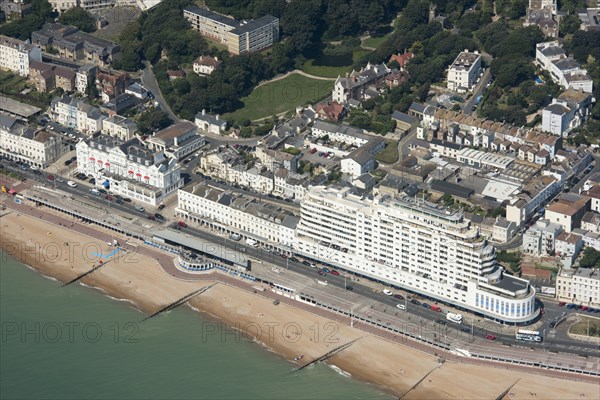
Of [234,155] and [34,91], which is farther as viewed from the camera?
[34,91]

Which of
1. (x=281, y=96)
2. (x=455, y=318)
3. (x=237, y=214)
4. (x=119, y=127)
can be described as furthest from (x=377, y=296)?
(x=281, y=96)

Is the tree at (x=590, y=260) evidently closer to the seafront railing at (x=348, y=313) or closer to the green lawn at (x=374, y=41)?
the seafront railing at (x=348, y=313)

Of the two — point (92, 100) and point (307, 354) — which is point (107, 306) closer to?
point (307, 354)

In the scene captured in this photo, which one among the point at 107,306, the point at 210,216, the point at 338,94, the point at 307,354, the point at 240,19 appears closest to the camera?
Answer: the point at 307,354

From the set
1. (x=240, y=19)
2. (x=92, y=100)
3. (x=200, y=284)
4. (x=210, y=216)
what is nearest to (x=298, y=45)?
(x=240, y=19)

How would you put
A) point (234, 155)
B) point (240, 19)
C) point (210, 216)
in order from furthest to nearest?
point (240, 19), point (234, 155), point (210, 216)

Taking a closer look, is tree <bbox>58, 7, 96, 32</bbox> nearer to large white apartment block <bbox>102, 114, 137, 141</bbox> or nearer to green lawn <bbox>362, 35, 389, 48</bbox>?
large white apartment block <bbox>102, 114, 137, 141</bbox>
